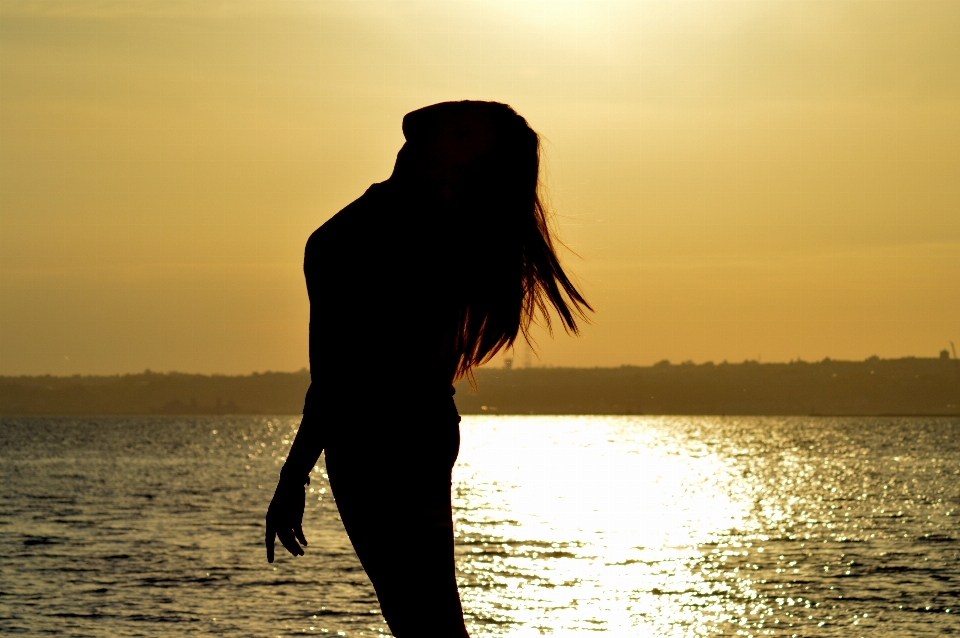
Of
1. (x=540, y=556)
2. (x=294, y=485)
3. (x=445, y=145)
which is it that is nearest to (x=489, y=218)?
(x=445, y=145)

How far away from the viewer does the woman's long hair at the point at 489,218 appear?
2838mm

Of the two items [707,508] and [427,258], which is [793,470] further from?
[427,258]

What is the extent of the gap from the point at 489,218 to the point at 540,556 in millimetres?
39158

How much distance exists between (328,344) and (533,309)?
2.10ft

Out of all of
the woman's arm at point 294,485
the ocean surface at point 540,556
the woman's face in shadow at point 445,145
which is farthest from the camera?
the ocean surface at point 540,556

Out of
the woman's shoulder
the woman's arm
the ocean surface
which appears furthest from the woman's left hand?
the ocean surface

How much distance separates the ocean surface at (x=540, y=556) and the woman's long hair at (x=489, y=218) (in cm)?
2281

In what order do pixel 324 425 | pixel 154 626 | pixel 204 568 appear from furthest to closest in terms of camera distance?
pixel 204 568 < pixel 154 626 < pixel 324 425

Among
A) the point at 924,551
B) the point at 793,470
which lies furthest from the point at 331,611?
the point at 793,470

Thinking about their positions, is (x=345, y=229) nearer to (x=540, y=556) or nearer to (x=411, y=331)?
(x=411, y=331)

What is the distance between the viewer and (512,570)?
36.7 meters

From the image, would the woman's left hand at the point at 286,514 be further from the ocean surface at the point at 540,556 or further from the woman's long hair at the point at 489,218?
the ocean surface at the point at 540,556

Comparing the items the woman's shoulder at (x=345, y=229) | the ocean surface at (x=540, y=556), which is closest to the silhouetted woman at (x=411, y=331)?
the woman's shoulder at (x=345, y=229)

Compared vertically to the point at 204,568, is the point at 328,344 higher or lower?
higher
